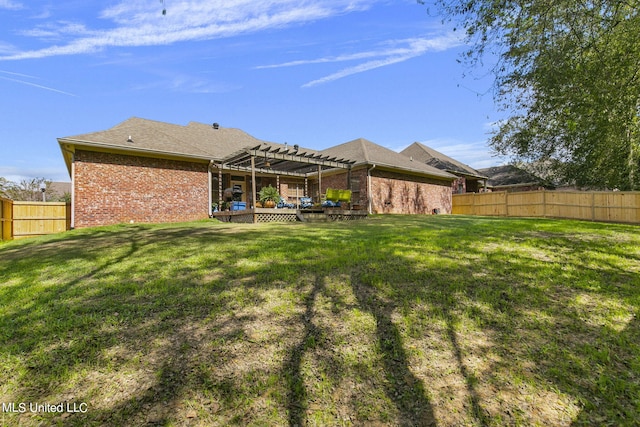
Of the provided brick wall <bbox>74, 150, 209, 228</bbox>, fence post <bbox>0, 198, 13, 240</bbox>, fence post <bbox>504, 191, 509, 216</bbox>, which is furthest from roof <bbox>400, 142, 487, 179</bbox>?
fence post <bbox>0, 198, 13, 240</bbox>

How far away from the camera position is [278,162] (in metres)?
15.0

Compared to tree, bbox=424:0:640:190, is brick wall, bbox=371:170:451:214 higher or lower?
lower

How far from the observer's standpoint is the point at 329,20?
26.2ft

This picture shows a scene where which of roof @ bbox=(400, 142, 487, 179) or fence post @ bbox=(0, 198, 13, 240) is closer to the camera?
fence post @ bbox=(0, 198, 13, 240)

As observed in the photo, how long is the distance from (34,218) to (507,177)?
34258mm

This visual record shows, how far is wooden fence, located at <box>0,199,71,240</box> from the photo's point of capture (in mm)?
12234

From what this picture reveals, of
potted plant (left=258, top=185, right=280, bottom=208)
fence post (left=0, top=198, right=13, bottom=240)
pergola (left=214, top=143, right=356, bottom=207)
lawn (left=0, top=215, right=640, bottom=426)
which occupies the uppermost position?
pergola (left=214, top=143, right=356, bottom=207)

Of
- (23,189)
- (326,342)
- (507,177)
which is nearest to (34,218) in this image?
(326,342)

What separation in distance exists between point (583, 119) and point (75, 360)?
1270 centimetres

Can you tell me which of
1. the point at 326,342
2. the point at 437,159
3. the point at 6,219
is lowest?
the point at 326,342

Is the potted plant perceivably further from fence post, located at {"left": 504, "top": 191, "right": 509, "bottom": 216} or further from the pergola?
fence post, located at {"left": 504, "top": 191, "right": 509, "bottom": 216}

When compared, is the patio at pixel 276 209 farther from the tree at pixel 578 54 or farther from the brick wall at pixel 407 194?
the tree at pixel 578 54

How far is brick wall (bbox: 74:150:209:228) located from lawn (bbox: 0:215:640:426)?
7.77 metres

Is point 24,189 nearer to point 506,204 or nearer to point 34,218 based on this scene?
point 34,218
